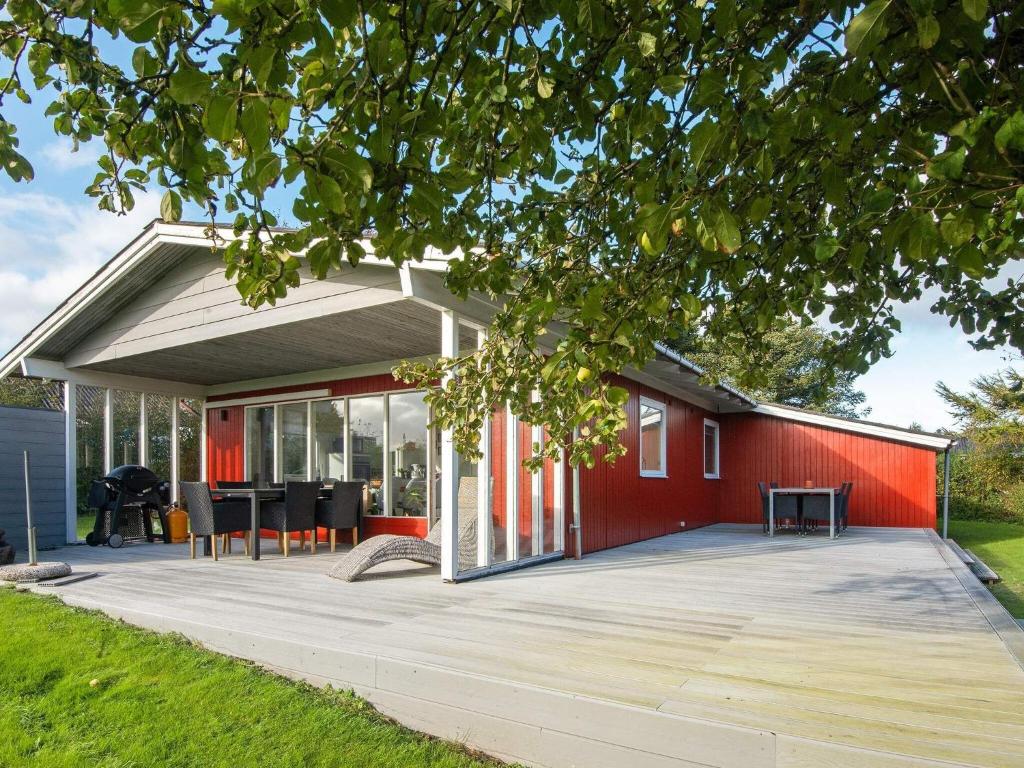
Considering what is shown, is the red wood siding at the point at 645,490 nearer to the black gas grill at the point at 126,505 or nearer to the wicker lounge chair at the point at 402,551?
the wicker lounge chair at the point at 402,551

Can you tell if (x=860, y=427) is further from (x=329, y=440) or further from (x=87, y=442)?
(x=87, y=442)

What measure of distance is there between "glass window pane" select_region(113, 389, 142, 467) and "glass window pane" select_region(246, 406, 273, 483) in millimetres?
9955

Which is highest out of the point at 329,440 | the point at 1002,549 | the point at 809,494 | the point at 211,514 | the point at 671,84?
the point at 671,84

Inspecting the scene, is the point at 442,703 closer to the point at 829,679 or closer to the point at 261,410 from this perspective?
the point at 829,679

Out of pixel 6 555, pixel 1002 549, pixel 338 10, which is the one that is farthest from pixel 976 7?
pixel 1002 549

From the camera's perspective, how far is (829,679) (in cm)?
304

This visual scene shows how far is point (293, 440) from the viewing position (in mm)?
9852

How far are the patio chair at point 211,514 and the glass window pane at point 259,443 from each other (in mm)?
2380

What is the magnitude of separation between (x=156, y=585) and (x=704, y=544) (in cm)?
687

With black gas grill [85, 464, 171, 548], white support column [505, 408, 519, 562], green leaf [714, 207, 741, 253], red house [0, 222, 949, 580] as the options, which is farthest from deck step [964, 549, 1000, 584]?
black gas grill [85, 464, 171, 548]

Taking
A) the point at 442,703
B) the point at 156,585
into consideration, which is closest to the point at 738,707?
the point at 442,703

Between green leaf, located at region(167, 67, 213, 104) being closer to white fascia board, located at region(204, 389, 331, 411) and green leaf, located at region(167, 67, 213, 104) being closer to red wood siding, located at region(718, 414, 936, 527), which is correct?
white fascia board, located at region(204, 389, 331, 411)

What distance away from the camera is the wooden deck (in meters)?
2.47

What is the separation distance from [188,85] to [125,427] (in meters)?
22.4
